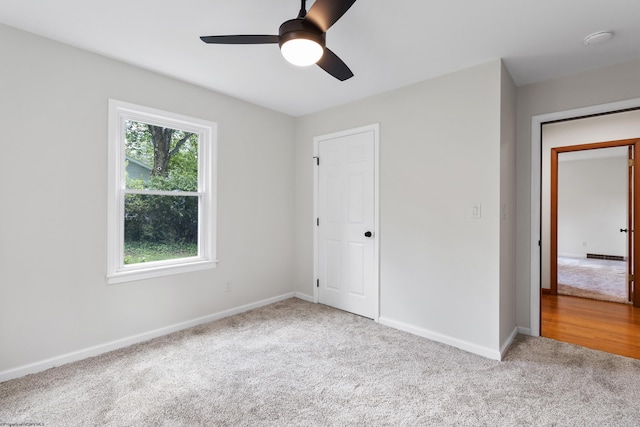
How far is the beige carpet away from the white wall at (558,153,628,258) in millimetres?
452

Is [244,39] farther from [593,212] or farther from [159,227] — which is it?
[593,212]

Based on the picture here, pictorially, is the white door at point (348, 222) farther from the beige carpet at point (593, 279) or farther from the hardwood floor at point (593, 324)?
the beige carpet at point (593, 279)

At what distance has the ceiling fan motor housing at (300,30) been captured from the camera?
1.58 m

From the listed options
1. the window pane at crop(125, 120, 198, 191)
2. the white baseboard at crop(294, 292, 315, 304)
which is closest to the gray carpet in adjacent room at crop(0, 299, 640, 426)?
the white baseboard at crop(294, 292, 315, 304)

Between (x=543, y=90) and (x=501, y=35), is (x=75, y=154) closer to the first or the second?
(x=501, y=35)

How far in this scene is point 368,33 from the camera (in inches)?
85.8

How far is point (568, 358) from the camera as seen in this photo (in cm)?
251

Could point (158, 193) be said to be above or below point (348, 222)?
above

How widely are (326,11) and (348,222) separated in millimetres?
2434

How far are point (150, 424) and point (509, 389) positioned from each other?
2.27 metres

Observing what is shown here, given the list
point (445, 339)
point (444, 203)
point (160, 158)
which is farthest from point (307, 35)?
point (445, 339)

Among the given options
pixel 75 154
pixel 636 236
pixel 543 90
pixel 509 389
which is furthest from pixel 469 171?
pixel 75 154

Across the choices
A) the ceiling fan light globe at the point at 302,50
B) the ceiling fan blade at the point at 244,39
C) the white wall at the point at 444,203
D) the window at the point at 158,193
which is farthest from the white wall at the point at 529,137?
the window at the point at 158,193

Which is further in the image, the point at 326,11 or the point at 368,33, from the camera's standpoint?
the point at 368,33
